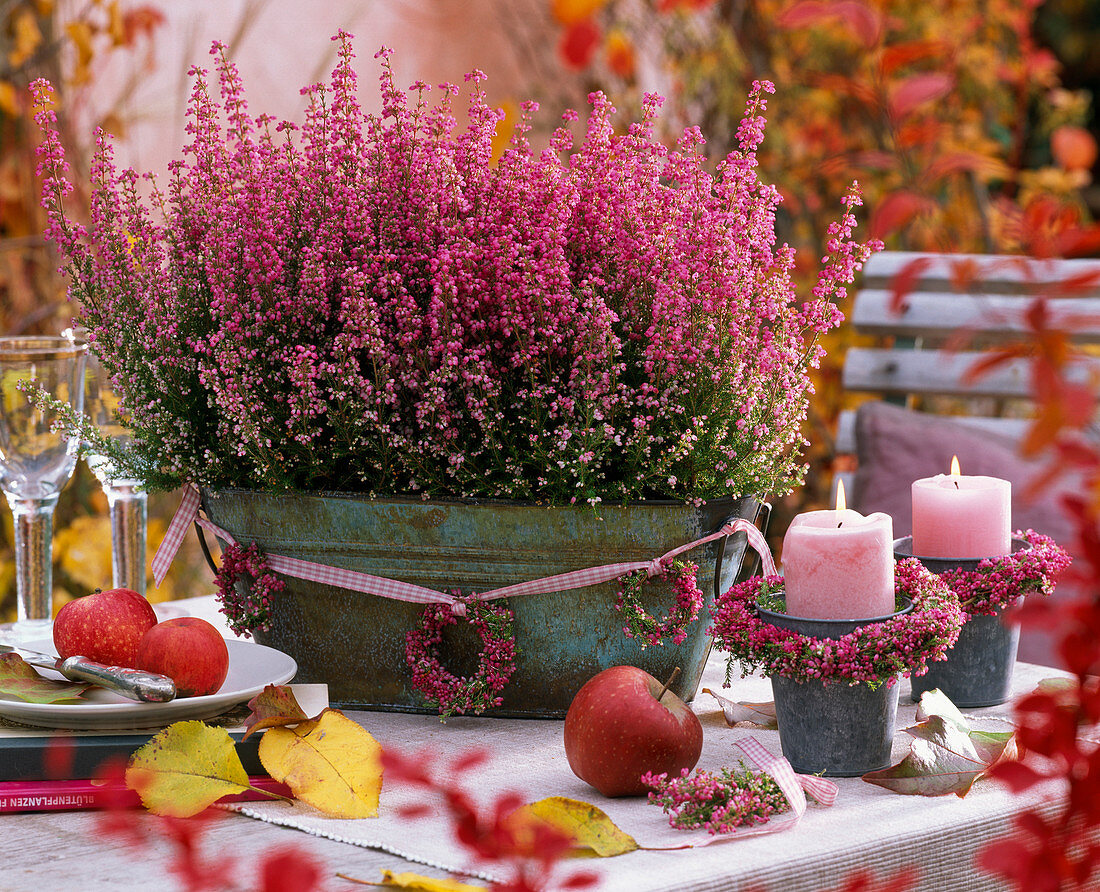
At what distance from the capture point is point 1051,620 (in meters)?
0.38

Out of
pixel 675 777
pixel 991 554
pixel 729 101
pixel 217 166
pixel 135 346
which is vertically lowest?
pixel 675 777

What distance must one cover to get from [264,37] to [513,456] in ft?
6.74

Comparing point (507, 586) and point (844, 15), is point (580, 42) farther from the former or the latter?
point (507, 586)

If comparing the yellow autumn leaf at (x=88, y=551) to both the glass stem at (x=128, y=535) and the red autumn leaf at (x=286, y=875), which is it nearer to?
the glass stem at (x=128, y=535)

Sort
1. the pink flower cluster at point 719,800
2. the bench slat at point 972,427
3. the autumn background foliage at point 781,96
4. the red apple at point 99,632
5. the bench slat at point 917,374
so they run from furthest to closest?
the autumn background foliage at point 781,96 < the bench slat at point 917,374 < the bench slat at point 972,427 < the red apple at point 99,632 < the pink flower cluster at point 719,800

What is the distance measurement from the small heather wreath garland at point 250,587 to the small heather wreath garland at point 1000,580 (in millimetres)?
518

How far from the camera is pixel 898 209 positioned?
0.35 metres

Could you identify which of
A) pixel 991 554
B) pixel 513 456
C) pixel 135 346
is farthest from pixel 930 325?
pixel 135 346

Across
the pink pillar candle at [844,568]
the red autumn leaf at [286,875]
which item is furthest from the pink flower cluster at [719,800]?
the red autumn leaf at [286,875]

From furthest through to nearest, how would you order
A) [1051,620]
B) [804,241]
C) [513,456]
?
1. [804,241]
2. [513,456]
3. [1051,620]

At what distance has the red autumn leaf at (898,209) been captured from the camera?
0.35 m

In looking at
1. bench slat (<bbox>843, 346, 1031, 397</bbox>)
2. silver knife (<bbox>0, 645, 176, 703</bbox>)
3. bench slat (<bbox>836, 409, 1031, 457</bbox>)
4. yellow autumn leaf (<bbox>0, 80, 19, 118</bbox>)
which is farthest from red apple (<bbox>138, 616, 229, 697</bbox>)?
yellow autumn leaf (<bbox>0, 80, 19, 118</bbox>)

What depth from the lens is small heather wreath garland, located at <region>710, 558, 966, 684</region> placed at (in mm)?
736

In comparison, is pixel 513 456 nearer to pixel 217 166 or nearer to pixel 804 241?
pixel 217 166
